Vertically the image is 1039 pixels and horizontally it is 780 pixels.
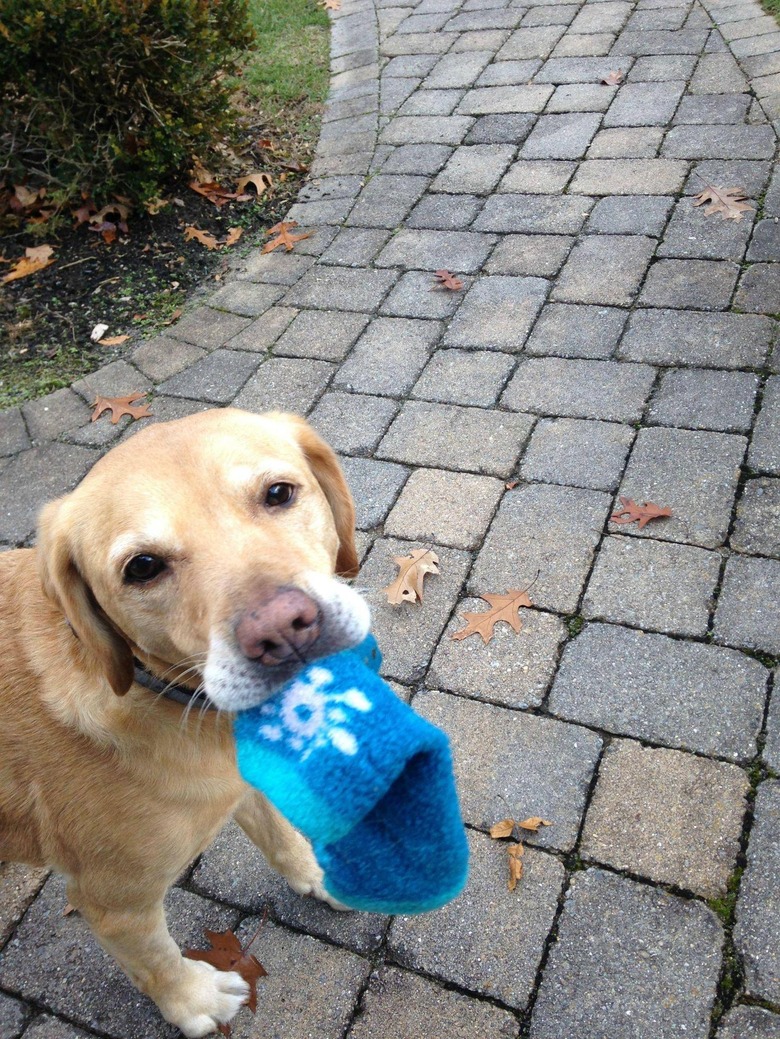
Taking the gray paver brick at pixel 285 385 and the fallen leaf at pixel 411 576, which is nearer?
the fallen leaf at pixel 411 576

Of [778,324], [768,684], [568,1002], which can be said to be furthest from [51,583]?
[778,324]

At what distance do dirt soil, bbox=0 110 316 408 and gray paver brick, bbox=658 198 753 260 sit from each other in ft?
8.74

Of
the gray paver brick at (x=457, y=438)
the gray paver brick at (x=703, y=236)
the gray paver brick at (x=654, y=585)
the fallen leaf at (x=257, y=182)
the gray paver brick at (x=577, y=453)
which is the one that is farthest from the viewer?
the fallen leaf at (x=257, y=182)

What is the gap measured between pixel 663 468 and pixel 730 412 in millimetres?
458

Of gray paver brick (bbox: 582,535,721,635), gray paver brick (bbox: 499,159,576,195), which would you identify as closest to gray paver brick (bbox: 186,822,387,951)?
gray paver brick (bbox: 582,535,721,635)

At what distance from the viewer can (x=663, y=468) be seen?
3.61m

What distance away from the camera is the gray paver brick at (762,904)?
2225mm

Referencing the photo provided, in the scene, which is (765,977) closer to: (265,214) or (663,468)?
(663,468)

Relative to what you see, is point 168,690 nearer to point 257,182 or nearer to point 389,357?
point 389,357

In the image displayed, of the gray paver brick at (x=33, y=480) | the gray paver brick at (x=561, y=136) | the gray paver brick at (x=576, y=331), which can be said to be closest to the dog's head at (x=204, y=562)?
the gray paver brick at (x=33, y=480)

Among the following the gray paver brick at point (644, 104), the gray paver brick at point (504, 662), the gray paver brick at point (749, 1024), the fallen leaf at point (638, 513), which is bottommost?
the gray paver brick at point (749, 1024)

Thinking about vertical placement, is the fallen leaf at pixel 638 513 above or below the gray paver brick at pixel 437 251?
below

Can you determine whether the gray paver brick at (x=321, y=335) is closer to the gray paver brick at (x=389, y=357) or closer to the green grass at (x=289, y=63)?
the gray paver brick at (x=389, y=357)

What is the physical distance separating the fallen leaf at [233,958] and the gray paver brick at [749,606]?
6.28 feet
